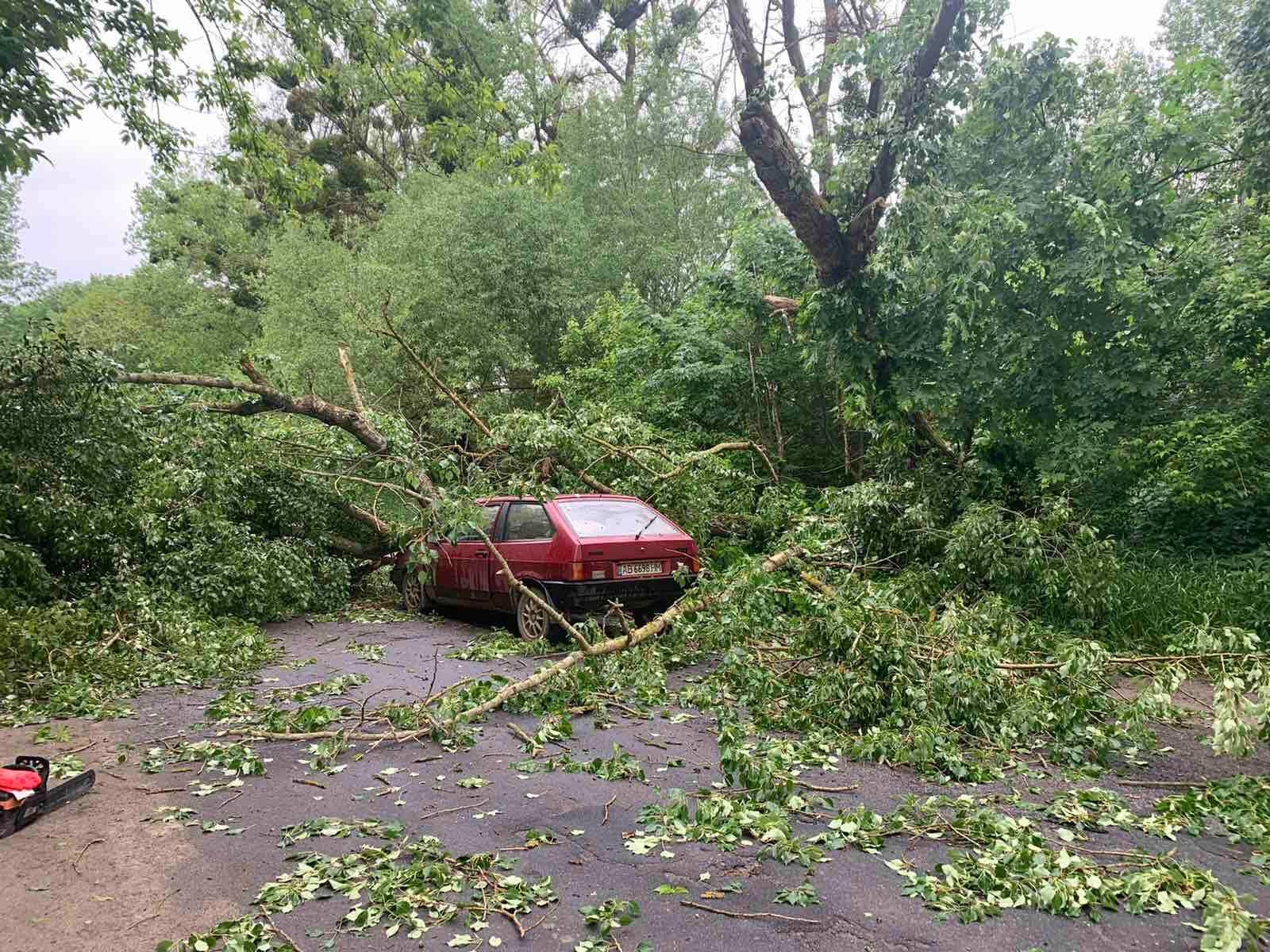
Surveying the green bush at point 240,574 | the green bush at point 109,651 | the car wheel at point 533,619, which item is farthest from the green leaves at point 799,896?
the green bush at point 240,574

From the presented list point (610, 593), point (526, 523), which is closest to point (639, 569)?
point (610, 593)

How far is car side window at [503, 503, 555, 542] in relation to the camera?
8.05m

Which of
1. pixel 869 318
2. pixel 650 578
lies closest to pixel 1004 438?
pixel 869 318

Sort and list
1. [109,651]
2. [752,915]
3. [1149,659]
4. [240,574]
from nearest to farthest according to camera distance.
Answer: [752,915], [1149,659], [109,651], [240,574]

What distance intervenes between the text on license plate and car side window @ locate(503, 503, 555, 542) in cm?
76

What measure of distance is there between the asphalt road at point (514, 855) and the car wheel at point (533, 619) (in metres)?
2.42

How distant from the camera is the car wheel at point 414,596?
10.8 meters

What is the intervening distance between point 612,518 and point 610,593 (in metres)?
0.84

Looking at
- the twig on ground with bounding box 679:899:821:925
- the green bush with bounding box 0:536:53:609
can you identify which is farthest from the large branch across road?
the twig on ground with bounding box 679:899:821:925

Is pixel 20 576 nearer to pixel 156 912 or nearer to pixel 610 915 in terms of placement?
pixel 156 912

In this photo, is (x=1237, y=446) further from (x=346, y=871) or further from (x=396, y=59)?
(x=396, y=59)

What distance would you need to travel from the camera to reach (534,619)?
8148mm

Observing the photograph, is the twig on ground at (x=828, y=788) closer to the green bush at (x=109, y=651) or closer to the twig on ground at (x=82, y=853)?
the twig on ground at (x=82, y=853)

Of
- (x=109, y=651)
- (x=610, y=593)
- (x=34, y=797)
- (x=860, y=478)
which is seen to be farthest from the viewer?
(x=860, y=478)
